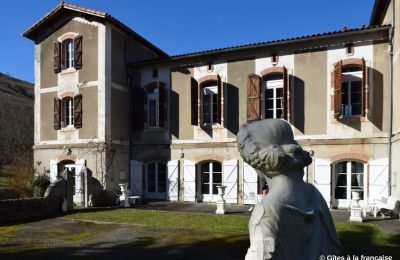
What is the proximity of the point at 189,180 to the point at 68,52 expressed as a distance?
28.1 ft

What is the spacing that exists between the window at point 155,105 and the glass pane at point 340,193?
7655mm

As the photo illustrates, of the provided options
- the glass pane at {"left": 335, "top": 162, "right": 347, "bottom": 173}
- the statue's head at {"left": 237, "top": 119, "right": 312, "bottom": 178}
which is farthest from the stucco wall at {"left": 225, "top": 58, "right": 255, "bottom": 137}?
the statue's head at {"left": 237, "top": 119, "right": 312, "bottom": 178}

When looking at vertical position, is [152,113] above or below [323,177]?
above

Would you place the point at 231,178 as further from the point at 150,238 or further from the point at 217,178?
the point at 150,238

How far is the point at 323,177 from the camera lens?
12570 millimetres

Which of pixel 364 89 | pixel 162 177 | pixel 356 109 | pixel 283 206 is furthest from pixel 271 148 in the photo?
pixel 162 177

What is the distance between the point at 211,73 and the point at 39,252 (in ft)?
32.3

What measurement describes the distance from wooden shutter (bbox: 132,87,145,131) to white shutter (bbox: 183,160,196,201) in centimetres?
289

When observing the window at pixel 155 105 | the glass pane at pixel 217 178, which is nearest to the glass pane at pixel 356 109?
the glass pane at pixel 217 178

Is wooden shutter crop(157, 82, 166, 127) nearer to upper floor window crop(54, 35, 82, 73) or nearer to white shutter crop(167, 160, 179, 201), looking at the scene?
white shutter crop(167, 160, 179, 201)

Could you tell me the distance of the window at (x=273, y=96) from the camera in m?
13.6

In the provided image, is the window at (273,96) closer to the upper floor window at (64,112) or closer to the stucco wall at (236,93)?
the stucco wall at (236,93)

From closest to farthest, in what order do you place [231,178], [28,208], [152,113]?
[28,208] → [231,178] → [152,113]

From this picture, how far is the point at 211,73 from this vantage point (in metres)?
14.7
